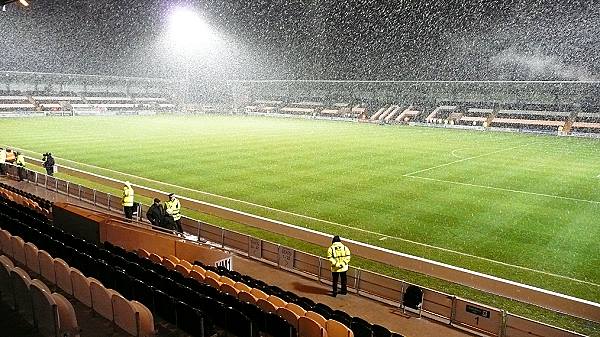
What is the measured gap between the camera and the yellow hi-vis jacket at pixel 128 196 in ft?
47.1

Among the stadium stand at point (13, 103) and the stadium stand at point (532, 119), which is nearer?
the stadium stand at point (532, 119)

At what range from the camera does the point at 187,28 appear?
196 ft

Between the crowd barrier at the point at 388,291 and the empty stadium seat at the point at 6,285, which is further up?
the empty stadium seat at the point at 6,285

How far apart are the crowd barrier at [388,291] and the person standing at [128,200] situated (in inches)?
84.2

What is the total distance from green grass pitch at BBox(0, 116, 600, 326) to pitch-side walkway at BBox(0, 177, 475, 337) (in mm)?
4006

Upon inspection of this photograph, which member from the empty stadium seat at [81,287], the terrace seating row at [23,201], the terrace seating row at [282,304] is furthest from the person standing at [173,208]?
the empty stadium seat at [81,287]

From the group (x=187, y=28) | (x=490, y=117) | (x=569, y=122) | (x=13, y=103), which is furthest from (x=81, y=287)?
(x=13, y=103)

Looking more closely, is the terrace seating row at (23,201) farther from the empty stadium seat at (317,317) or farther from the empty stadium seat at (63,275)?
the empty stadium seat at (317,317)

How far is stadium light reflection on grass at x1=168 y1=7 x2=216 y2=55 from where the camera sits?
57753 millimetres

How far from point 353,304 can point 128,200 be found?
823cm

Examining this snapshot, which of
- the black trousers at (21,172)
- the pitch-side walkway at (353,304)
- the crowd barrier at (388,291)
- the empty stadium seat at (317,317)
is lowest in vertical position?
the pitch-side walkway at (353,304)

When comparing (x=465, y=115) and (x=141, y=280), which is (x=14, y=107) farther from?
(x=141, y=280)

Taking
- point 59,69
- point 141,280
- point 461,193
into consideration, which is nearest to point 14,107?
point 59,69

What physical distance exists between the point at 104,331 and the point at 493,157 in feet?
95.6
